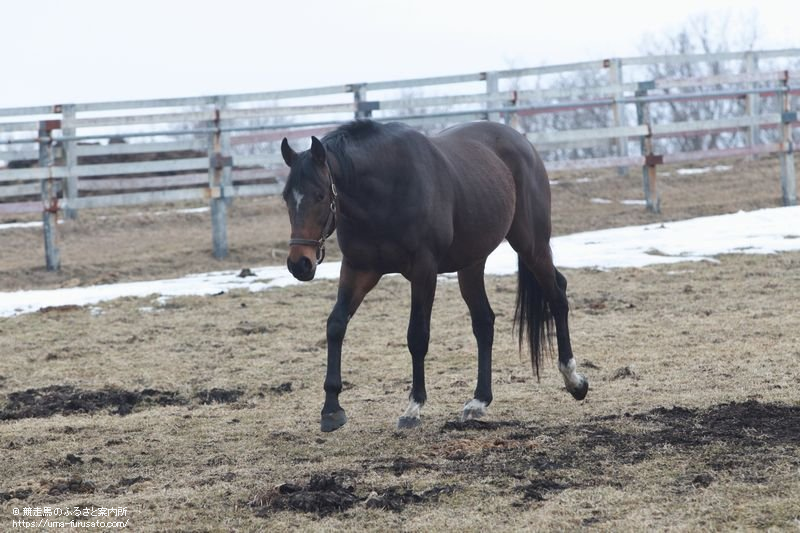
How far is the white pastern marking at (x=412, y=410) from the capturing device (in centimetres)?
638

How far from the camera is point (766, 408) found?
6102 millimetres

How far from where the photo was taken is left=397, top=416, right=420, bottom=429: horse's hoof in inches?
249

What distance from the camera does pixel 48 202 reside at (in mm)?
14391

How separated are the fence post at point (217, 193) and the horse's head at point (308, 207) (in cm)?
895

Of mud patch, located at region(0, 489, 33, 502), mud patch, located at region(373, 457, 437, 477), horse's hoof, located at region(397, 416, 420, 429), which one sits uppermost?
mud patch, located at region(0, 489, 33, 502)

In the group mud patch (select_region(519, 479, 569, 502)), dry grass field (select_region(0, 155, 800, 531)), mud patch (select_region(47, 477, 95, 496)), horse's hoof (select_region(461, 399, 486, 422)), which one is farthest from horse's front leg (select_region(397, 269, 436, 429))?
mud patch (select_region(47, 477, 95, 496))

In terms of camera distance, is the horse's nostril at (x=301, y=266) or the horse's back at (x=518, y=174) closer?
the horse's nostril at (x=301, y=266)

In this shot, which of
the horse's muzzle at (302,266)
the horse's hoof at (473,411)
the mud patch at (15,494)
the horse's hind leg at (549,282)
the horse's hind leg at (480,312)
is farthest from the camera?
the horse's hind leg at (549,282)

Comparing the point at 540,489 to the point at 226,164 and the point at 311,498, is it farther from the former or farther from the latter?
the point at 226,164

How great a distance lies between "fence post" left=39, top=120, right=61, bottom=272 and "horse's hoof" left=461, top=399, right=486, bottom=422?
8971 millimetres

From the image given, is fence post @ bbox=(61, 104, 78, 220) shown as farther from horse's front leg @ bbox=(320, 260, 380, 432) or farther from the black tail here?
horse's front leg @ bbox=(320, 260, 380, 432)

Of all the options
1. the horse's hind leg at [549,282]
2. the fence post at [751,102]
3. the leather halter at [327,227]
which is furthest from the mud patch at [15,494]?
the fence post at [751,102]

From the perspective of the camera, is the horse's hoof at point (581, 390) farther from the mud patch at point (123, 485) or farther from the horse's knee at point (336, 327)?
the mud patch at point (123, 485)

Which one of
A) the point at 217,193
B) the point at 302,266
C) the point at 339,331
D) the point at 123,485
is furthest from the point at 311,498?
the point at 217,193
